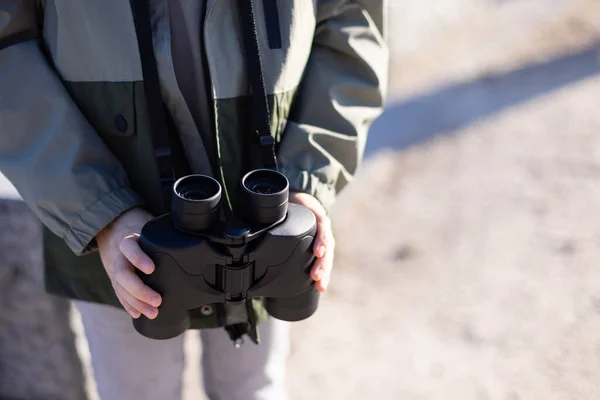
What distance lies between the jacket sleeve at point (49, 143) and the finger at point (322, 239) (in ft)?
1.06

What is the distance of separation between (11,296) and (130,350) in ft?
2.31

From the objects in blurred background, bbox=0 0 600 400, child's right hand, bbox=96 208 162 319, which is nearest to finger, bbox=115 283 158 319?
child's right hand, bbox=96 208 162 319

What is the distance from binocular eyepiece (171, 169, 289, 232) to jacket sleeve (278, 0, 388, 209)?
6.3 inches

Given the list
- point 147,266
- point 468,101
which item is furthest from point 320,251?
point 468,101

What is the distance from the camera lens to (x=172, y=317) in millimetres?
1238

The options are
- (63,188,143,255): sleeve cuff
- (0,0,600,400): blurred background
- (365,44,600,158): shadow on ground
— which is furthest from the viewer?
(365,44,600,158): shadow on ground

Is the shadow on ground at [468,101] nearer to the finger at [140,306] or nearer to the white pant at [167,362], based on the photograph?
the white pant at [167,362]

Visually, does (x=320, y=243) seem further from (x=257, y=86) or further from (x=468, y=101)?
(x=468, y=101)

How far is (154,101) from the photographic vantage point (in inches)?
47.4

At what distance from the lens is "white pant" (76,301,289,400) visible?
142cm

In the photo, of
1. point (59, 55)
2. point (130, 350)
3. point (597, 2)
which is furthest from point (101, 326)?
point (597, 2)

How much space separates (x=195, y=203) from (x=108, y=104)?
279mm

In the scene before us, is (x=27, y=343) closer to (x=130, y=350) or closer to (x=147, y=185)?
(x=130, y=350)

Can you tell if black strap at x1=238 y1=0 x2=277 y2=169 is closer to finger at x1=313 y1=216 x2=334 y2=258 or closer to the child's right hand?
finger at x1=313 y1=216 x2=334 y2=258
